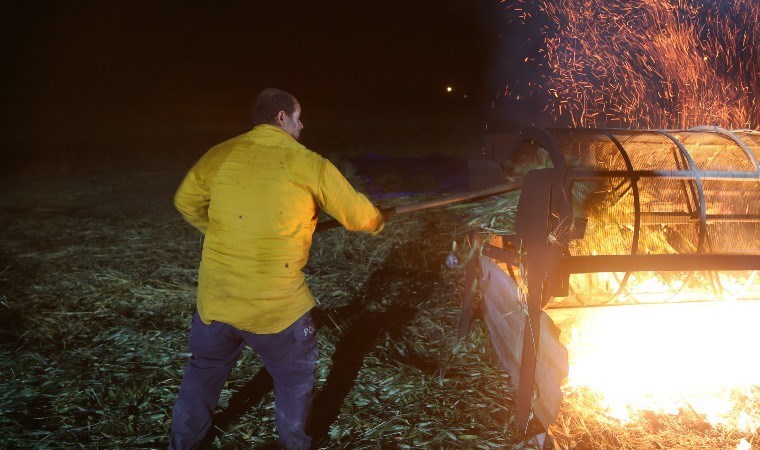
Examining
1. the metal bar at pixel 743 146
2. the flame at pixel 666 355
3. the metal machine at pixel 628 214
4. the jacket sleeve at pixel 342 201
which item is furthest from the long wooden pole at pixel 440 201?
the metal bar at pixel 743 146

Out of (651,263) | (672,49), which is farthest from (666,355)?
(672,49)

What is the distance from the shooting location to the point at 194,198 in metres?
3.20

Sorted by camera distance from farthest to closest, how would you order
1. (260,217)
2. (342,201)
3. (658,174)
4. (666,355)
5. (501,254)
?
(666,355) < (501,254) < (658,174) < (342,201) < (260,217)

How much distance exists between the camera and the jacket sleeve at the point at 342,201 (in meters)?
2.99

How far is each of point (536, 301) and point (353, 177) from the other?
8675 millimetres

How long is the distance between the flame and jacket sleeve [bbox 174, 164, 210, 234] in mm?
2853

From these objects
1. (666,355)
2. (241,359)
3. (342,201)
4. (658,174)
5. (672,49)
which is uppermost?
(672,49)

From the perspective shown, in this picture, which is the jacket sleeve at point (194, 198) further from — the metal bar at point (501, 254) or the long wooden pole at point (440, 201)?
the metal bar at point (501, 254)

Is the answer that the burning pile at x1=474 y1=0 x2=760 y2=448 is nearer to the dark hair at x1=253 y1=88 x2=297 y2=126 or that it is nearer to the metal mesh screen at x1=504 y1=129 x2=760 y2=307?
the metal mesh screen at x1=504 y1=129 x2=760 y2=307

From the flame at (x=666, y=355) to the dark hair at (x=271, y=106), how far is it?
2.70 metres

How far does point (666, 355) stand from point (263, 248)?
364cm

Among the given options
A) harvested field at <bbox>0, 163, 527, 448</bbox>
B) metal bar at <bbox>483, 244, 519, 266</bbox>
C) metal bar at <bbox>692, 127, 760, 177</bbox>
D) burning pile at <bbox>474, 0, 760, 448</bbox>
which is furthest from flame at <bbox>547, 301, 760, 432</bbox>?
metal bar at <bbox>692, 127, 760, 177</bbox>

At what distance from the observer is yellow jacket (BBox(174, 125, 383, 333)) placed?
2.90 m

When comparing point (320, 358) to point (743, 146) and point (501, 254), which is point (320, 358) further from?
point (743, 146)
